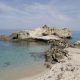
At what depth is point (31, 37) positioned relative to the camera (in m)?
66.2

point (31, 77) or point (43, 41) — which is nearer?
point (31, 77)

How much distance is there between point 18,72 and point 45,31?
45668 mm

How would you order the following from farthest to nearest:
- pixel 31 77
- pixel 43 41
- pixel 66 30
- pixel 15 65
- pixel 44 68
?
pixel 66 30 → pixel 43 41 → pixel 15 65 → pixel 44 68 → pixel 31 77

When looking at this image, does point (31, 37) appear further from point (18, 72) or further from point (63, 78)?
point (63, 78)

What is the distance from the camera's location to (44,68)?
27.3 meters

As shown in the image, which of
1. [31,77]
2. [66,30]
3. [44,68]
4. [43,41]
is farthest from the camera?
[66,30]

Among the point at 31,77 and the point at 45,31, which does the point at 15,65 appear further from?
the point at 45,31

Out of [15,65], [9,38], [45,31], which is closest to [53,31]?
[45,31]

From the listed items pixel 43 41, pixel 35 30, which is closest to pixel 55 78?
pixel 43 41

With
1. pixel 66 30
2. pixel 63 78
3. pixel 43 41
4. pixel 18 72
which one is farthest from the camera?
pixel 66 30

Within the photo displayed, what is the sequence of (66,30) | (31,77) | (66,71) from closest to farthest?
(66,71) < (31,77) < (66,30)

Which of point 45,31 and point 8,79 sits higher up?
point 45,31

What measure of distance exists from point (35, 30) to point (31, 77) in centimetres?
4640

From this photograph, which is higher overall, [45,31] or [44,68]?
[45,31]
